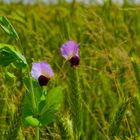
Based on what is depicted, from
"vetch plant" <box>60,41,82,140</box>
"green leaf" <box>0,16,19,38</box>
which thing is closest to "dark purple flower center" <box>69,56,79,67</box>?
"vetch plant" <box>60,41,82,140</box>

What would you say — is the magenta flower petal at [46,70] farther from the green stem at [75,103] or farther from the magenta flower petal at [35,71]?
the green stem at [75,103]

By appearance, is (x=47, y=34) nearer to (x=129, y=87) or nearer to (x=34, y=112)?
(x=129, y=87)

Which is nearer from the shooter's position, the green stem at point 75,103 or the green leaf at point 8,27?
the green leaf at point 8,27

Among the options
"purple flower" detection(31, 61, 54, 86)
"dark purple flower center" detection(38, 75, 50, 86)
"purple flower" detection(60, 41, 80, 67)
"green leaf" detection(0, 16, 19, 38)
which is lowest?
"dark purple flower center" detection(38, 75, 50, 86)

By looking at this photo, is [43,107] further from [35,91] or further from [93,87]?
[93,87]

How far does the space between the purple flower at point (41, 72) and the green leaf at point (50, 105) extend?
0.02 metres

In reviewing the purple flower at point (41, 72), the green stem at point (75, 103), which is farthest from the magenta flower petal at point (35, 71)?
the green stem at point (75, 103)

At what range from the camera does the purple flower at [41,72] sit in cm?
68

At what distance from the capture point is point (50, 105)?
696 mm

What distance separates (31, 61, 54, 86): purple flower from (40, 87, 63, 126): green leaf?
0.02m

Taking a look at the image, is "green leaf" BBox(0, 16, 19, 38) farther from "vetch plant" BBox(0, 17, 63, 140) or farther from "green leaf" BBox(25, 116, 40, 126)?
"green leaf" BBox(25, 116, 40, 126)

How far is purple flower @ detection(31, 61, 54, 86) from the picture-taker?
26.9 inches

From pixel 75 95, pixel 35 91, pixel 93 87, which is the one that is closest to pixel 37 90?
pixel 35 91

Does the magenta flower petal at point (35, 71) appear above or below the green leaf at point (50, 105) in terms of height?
above
